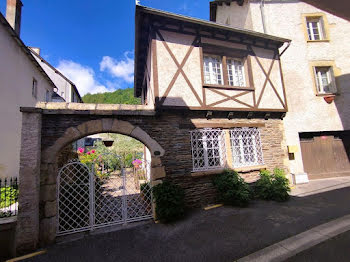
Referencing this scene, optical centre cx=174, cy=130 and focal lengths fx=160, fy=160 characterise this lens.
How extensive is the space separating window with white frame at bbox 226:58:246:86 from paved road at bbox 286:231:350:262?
4817 mm

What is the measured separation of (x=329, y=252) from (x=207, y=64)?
550 centimetres

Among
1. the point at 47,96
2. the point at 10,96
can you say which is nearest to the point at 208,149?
the point at 10,96

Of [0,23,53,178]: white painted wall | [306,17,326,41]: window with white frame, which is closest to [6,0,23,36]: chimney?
[0,23,53,178]: white painted wall

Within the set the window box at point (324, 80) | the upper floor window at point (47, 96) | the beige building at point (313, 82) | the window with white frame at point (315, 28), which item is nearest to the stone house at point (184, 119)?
the beige building at point (313, 82)

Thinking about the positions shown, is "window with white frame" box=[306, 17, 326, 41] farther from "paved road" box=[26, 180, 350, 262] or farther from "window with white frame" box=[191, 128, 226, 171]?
"paved road" box=[26, 180, 350, 262]

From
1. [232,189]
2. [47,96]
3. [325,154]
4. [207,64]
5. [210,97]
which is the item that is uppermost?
[47,96]

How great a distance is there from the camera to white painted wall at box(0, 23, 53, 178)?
6422 mm

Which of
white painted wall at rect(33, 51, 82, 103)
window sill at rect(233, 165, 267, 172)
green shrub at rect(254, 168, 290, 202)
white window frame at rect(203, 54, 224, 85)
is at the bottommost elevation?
green shrub at rect(254, 168, 290, 202)

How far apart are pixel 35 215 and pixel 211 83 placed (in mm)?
5834

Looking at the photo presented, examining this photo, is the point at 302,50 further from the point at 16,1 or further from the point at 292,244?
the point at 16,1

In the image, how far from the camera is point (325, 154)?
697 centimetres

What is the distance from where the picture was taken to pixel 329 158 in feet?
22.9

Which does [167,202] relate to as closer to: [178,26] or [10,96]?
[178,26]

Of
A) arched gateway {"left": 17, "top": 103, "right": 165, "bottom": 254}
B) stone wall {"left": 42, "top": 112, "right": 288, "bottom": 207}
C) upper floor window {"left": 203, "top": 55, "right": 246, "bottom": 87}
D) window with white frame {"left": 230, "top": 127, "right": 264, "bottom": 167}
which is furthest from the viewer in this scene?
upper floor window {"left": 203, "top": 55, "right": 246, "bottom": 87}
